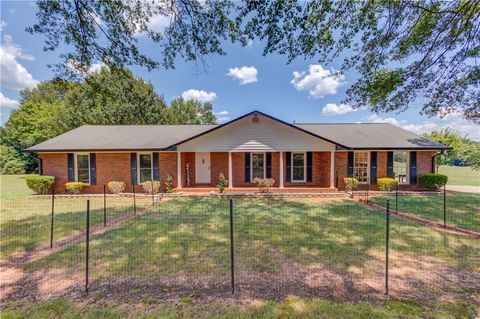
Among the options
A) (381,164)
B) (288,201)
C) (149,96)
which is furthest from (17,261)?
(149,96)

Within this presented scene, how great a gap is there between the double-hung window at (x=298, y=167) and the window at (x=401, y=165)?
208 inches

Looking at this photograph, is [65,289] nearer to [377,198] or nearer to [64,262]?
[64,262]

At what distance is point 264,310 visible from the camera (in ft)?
10.4

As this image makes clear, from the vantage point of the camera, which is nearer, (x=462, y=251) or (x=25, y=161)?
(x=462, y=251)

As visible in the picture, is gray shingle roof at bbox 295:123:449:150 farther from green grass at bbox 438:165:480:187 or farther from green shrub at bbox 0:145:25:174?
green shrub at bbox 0:145:25:174

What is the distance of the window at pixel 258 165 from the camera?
14773 mm

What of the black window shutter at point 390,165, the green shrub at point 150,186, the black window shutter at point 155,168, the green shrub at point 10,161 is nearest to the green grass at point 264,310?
the green shrub at point 150,186

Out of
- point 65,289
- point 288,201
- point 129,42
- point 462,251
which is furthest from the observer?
point 288,201

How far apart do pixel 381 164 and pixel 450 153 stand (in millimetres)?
12055

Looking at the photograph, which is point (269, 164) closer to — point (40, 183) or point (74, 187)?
point (74, 187)

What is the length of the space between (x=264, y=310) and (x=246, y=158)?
38.8ft

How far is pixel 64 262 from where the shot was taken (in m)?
4.82

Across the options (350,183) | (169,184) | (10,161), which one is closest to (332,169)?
(350,183)

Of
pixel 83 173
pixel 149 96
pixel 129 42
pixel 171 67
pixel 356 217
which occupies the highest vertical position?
pixel 149 96
